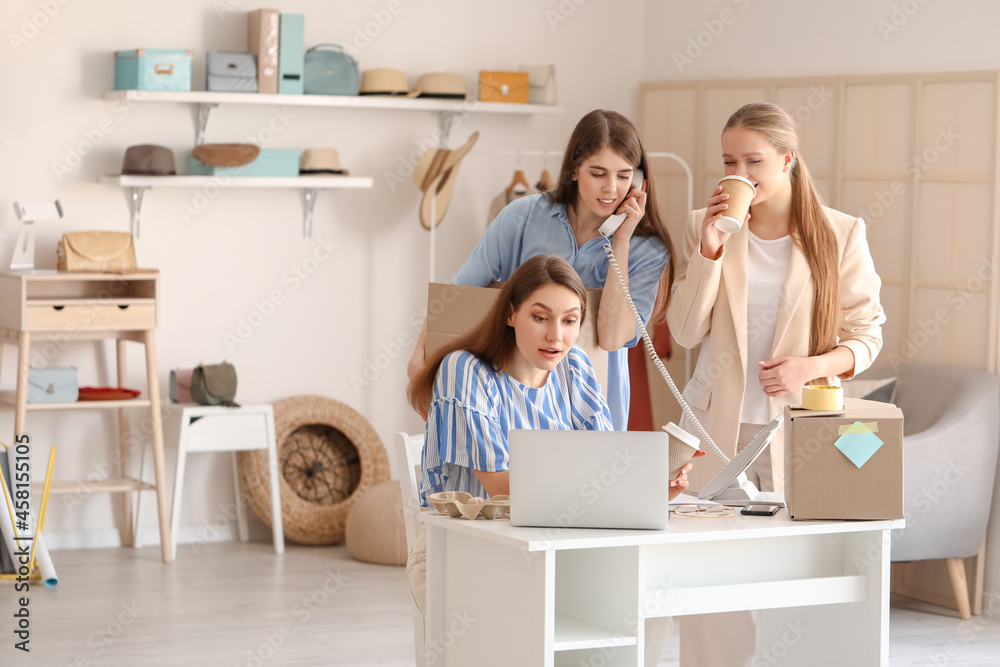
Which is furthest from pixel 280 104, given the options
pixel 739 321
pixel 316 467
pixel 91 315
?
pixel 739 321

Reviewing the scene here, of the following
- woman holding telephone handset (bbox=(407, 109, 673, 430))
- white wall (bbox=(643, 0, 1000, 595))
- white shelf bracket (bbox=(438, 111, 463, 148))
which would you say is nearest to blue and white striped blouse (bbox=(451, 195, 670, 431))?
woman holding telephone handset (bbox=(407, 109, 673, 430))

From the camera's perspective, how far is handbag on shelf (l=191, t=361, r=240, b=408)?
196 inches

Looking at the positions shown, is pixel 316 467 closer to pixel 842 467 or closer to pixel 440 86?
pixel 440 86

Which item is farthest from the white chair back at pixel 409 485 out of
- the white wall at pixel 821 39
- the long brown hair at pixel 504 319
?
the white wall at pixel 821 39

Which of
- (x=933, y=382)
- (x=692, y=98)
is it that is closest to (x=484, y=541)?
(x=933, y=382)

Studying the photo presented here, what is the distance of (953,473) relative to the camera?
4176mm

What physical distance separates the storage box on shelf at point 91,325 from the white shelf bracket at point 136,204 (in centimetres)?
25

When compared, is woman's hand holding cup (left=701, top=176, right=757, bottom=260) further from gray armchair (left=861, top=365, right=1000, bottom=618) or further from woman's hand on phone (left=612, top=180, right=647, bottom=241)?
gray armchair (left=861, top=365, right=1000, bottom=618)

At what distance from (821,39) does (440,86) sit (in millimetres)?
1543

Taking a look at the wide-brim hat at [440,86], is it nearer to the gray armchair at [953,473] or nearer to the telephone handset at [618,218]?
the gray armchair at [953,473]

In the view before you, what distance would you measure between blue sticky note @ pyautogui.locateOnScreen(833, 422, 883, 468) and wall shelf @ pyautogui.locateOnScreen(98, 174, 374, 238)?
Result: 325 cm

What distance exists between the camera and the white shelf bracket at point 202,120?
16.6ft

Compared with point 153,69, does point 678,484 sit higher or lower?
lower

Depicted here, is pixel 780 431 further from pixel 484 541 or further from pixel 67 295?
pixel 67 295
